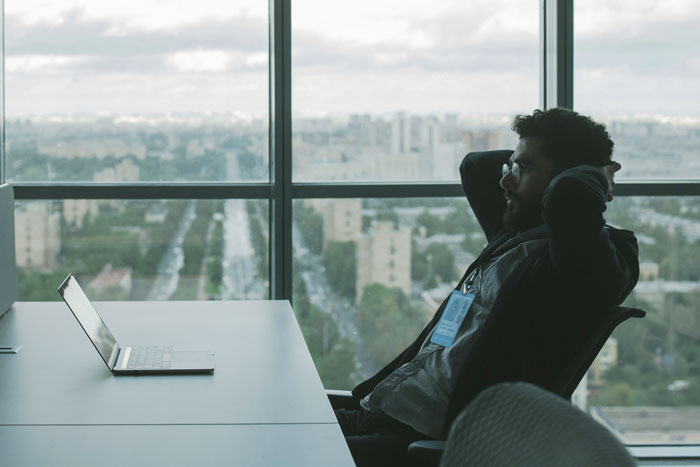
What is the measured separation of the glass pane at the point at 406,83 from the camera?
374cm

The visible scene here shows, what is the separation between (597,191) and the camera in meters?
1.95

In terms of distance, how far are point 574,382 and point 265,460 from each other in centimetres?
81

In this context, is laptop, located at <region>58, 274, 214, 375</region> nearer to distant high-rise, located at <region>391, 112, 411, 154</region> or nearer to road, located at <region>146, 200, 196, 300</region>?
road, located at <region>146, 200, 196, 300</region>

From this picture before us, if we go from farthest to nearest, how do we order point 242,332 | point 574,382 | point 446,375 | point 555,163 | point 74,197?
1. point 74,197
2. point 242,332
3. point 555,163
4. point 446,375
5. point 574,382

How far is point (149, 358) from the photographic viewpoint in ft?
6.83

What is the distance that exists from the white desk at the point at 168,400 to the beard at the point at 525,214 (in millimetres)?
702

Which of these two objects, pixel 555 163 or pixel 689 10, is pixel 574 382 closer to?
pixel 555 163

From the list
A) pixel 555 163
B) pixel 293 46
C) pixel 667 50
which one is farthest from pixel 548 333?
pixel 667 50

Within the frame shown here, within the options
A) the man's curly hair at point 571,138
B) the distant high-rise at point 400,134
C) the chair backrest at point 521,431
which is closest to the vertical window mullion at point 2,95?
the distant high-rise at point 400,134

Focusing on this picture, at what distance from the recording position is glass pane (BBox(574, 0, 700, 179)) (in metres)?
3.82

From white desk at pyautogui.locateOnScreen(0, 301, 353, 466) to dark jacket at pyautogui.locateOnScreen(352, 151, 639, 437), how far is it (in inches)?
17.7

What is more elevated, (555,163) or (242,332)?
(555,163)

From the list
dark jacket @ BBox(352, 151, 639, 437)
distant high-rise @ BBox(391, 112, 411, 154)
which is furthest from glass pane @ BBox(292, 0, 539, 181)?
dark jacket @ BBox(352, 151, 639, 437)

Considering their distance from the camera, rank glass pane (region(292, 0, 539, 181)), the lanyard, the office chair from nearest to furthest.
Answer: the office chair, the lanyard, glass pane (region(292, 0, 539, 181))
